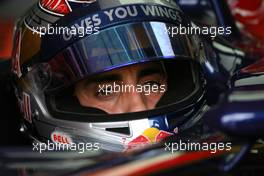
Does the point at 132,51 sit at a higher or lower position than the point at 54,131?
higher

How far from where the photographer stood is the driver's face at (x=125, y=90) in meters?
1.64

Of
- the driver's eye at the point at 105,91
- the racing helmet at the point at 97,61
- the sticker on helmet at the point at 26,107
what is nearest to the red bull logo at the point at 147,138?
the racing helmet at the point at 97,61

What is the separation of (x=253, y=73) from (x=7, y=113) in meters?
0.89

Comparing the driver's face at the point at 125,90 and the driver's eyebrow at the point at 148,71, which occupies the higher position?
the driver's eyebrow at the point at 148,71

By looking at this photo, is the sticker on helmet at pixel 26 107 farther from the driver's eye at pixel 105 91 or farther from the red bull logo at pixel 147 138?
the red bull logo at pixel 147 138

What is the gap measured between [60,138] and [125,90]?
0.75ft

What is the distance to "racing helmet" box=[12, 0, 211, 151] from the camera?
5.18ft

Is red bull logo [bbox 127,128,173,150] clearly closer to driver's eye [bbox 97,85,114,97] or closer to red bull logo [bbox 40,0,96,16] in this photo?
driver's eye [bbox 97,85,114,97]

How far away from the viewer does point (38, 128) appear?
1.72 metres

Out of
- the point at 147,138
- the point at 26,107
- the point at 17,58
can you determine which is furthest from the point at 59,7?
the point at 147,138

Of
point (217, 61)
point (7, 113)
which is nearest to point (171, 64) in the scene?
point (217, 61)

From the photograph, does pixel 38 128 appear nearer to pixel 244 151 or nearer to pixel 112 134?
pixel 112 134

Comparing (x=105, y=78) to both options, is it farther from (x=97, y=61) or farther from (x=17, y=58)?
(x=17, y=58)

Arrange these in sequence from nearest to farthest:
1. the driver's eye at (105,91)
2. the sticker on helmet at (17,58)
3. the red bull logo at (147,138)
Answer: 1. the red bull logo at (147,138)
2. the driver's eye at (105,91)
3. the sticker on helmet at (17,58)
